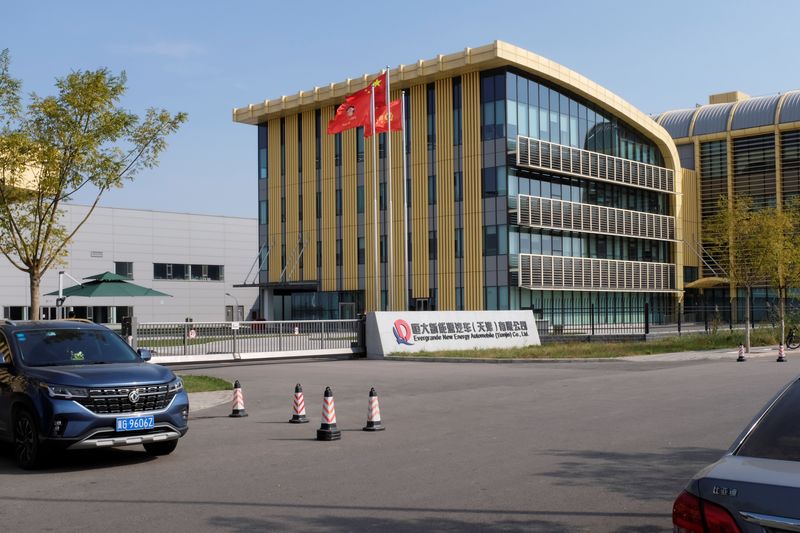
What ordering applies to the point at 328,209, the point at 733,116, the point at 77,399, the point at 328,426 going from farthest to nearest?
the point at 733,116 < the point at 328,209 < the point at 328,426 < the point at 77,399

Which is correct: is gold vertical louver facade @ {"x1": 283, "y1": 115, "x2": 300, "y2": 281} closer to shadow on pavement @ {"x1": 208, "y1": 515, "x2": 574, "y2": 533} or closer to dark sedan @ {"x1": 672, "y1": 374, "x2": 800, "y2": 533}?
shadow on pavement @ {"x1": 208, "y1": 515, "x2": 574, "y2": 533}

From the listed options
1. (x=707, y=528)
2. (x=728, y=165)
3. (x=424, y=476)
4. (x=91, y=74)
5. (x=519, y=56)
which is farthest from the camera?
(x=728, y=165)

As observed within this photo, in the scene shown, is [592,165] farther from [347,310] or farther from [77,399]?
[77,399]

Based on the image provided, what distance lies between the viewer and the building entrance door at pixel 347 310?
2247 inches

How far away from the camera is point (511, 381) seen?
847 inches

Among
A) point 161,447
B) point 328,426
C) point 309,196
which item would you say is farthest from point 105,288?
point 309,196

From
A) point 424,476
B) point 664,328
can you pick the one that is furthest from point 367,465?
point 664,328

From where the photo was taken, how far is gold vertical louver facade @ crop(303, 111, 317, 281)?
5997cm

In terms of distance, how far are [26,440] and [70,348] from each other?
1452 mm

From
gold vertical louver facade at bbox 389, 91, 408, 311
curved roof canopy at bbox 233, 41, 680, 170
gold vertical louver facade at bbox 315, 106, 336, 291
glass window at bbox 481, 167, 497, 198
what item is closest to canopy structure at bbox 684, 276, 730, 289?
curved roof canopy at bbox 233, 41, 680, 170

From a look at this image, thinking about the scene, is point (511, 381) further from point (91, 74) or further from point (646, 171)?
point (646, 171)

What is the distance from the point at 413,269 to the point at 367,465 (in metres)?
45.2

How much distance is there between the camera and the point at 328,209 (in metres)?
59.1

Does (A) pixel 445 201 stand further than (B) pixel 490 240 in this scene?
Yes
